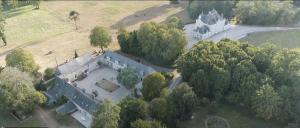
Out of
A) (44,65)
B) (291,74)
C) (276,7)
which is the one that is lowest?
(44,65)

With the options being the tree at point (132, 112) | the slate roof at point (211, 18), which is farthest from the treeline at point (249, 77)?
the slate roof at point (211, 18)

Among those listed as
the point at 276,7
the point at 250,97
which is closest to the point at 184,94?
the point at 250,97

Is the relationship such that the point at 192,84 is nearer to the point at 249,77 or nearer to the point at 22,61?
the point at 249,77

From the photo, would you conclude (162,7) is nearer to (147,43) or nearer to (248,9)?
(248,9)

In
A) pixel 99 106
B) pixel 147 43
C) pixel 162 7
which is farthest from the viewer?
pixel 162 7

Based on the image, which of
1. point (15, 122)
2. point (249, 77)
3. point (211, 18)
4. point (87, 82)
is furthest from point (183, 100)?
point (211, 18)

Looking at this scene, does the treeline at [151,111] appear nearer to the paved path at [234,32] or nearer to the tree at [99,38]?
the tree at [99,38]
